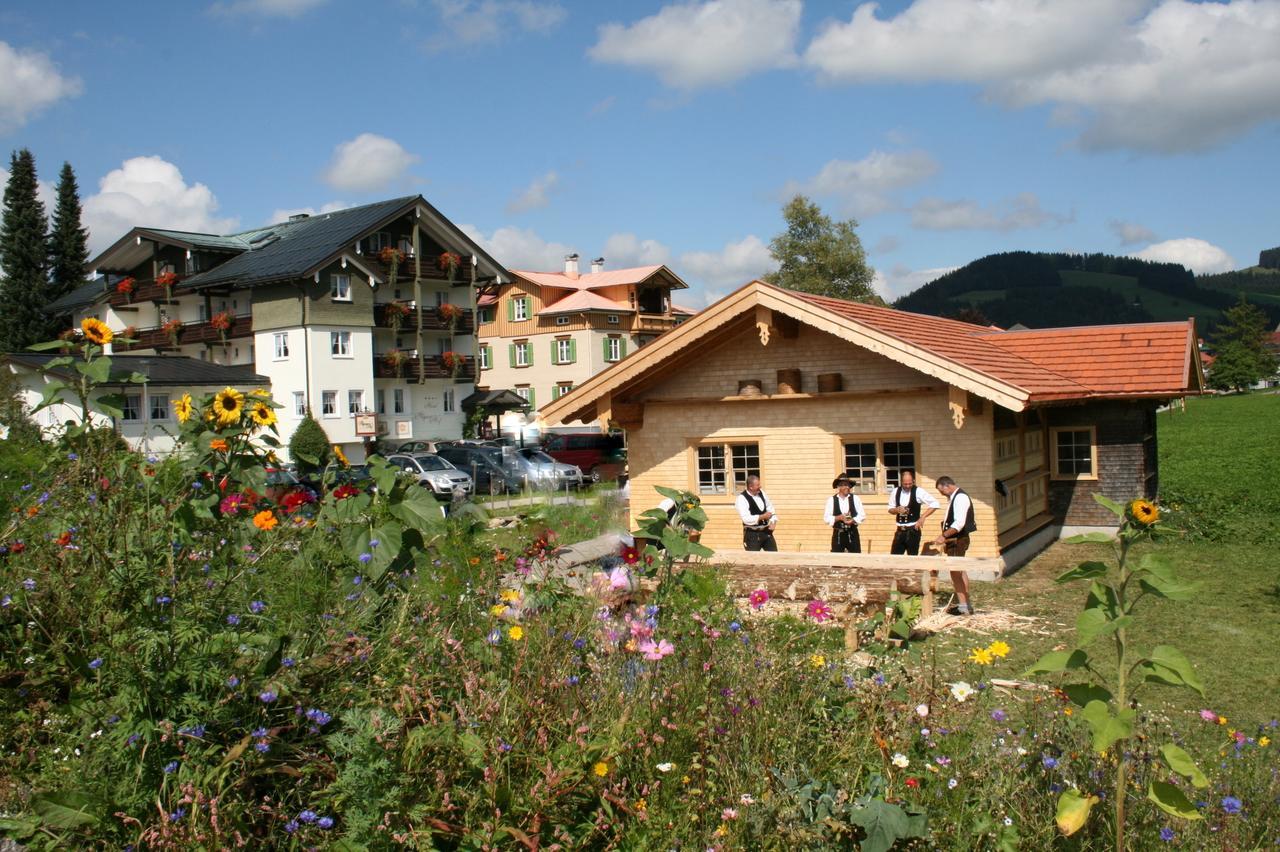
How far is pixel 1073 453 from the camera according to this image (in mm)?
18328

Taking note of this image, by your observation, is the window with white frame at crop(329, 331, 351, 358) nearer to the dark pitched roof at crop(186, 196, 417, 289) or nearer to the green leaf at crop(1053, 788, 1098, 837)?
the dark pitched roof at crop(186, 196, 417, 289)

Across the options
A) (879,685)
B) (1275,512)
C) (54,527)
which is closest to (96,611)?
(54,527)

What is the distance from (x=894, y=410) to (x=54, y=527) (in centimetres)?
1183

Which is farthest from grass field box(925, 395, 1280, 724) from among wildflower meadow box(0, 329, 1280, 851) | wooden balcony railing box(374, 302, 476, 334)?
wooden balcony railing box(374, 302, 476, 334)

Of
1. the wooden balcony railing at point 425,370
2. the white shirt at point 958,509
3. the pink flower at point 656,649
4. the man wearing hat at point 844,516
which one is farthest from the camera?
the wooden balcony railing at point 425,370

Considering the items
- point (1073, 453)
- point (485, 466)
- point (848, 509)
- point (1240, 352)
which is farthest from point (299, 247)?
point (1240, 352)

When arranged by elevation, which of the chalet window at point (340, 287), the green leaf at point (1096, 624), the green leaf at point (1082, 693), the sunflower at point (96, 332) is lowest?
the green leaf at point (1082, 693)

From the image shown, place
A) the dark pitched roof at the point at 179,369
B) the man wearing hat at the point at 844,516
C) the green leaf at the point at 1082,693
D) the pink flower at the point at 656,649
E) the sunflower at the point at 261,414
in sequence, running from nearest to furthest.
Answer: the green leaf at the point at 1082,693 < the pink flower at the point at 656,649 < the sunflower at the point at 261,414 < the man wearing hat at the point at 844,516 < the dark pitched roof at the point at 179,369

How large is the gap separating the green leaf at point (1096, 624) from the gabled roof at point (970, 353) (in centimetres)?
994

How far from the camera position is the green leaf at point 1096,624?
11.5ft

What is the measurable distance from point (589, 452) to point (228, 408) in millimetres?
31844

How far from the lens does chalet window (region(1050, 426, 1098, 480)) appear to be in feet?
59.5

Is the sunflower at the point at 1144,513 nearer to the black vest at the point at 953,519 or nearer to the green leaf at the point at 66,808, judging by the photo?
the green leaf at the point at 66,808

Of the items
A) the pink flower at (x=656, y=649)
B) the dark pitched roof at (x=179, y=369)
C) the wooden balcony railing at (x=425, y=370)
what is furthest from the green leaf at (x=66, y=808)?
the wooden balcony railing at (x=425, y=370)
